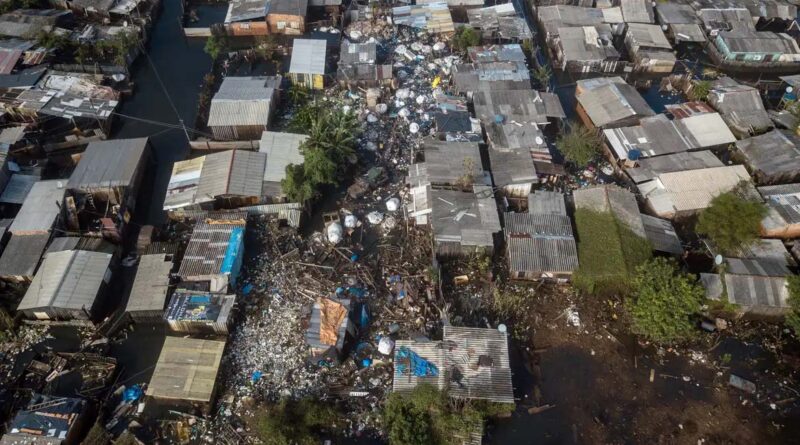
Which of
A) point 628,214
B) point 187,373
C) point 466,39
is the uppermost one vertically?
point 466,39

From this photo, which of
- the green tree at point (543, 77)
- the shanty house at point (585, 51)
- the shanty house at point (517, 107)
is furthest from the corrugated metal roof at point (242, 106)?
the shanty house at point (585, 51)

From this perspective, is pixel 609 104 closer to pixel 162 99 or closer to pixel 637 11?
pixel 637 11

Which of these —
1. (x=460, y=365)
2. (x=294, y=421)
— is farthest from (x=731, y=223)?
(x=294, y=421)

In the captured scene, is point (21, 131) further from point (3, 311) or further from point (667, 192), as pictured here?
point (667, 192)

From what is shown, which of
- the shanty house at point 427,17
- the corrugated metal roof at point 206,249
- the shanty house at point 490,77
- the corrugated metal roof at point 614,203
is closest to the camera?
the corrugated metal roof at point 206,249

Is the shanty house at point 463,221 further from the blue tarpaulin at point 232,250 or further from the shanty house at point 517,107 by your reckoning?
the blue tarpaulin at point 232,250

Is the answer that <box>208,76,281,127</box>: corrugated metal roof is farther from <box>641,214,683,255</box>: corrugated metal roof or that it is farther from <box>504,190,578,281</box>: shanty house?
<box>641,214,683,255</box>: corrugated metal roof
